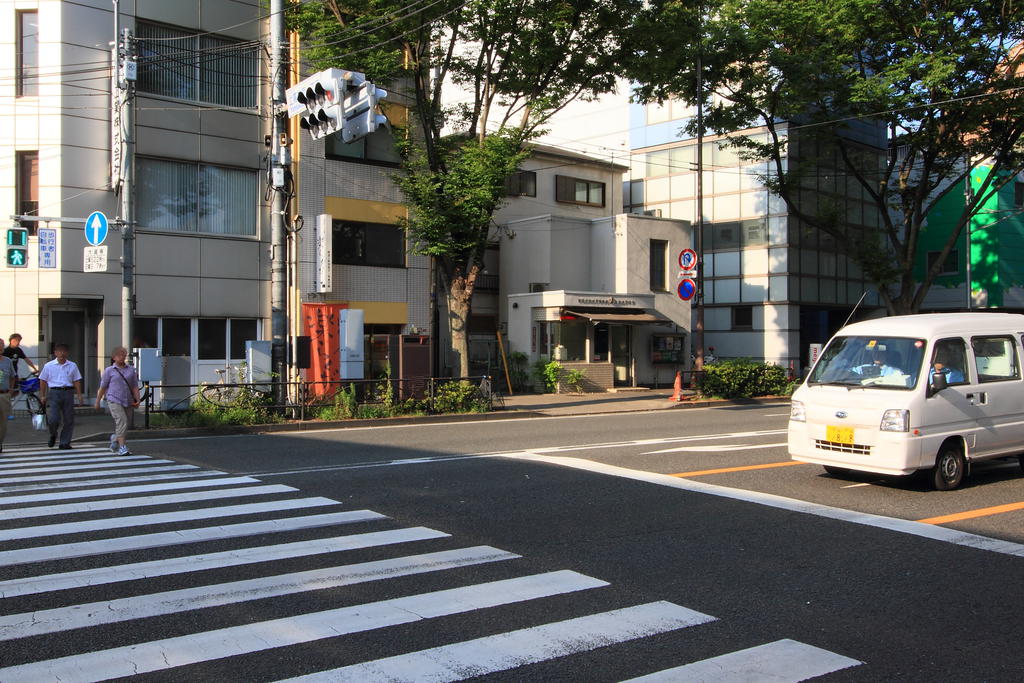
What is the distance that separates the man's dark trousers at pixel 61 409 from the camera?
1371 cm

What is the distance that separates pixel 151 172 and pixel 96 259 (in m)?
6.07

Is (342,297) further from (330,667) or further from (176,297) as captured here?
(330,667)

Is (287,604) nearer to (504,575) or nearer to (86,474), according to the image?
(504,575)

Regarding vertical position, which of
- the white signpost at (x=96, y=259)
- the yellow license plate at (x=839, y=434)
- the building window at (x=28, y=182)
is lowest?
the yellow license plate at (x=839, y=434)

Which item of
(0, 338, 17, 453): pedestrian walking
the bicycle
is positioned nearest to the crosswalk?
(0, 338, 17, 453): pedestrian walking

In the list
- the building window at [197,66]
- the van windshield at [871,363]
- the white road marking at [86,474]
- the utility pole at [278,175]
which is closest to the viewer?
the van windshield at [871,363]

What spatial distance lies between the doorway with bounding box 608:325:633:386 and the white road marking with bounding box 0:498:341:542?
23853 mm

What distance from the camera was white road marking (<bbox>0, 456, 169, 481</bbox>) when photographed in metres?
11.5

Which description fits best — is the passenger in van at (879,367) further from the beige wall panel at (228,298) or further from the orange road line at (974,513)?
the beige wall panel at (228,298)

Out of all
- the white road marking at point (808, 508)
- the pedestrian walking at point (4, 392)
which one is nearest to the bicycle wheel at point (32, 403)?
the pedestrian walking at point (4, 392)

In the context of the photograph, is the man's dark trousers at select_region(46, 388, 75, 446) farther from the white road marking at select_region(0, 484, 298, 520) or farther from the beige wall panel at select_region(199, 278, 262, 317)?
the beige wall panel at select_region(199, 278, 262, 317)

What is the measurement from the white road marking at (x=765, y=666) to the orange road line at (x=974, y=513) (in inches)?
160

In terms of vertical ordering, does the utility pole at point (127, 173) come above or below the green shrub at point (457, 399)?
above

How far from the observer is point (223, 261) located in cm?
2298
